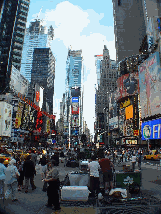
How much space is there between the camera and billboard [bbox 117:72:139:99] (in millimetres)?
67312

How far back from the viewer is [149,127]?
5122 cm

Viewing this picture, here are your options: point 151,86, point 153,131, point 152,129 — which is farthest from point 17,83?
point 153,131

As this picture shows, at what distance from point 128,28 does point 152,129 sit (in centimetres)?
7623

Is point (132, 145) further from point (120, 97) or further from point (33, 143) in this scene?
point (33, 143)

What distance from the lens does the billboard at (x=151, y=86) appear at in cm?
4778

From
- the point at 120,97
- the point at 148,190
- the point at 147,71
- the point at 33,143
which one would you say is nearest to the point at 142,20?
the point at 120,97

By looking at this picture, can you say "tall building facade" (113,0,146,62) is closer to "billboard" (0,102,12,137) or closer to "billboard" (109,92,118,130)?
"billboard" (109,92,118,130)

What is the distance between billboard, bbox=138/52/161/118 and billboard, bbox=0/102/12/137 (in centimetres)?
4149

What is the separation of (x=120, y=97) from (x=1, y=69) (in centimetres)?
4520

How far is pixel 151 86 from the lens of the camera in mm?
50906

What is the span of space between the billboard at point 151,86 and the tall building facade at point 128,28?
171 ft

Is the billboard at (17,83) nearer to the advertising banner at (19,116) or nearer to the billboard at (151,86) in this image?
the advertising banner at (19,116)

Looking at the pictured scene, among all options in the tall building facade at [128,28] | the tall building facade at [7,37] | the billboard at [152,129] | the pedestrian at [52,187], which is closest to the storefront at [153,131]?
the billboard at [152,129]

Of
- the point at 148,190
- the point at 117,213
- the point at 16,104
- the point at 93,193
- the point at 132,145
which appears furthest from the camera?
the point at 132,145
